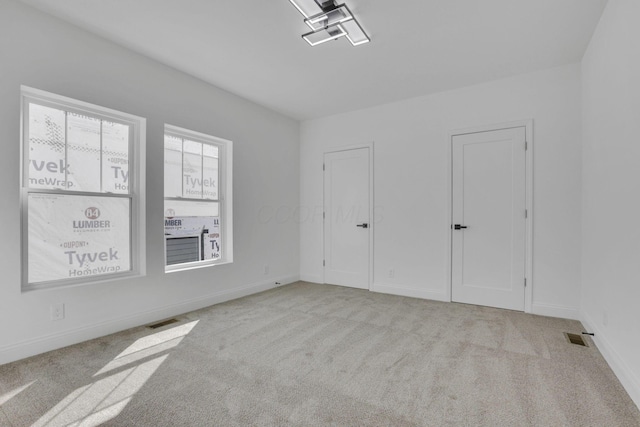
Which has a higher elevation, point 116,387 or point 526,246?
point 526,246

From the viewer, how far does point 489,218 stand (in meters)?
3.75

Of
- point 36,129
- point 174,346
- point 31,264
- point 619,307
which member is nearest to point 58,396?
point 174,346

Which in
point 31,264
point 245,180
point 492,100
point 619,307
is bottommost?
point 619,307

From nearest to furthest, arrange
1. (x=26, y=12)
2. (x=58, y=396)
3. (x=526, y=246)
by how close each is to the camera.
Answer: (x=58, y=396) < (x=26, y=12) < (x=526, y=246)

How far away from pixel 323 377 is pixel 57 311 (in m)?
2.28

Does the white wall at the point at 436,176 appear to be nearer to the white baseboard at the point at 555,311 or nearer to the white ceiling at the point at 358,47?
the white baseboard at the point at 555,311

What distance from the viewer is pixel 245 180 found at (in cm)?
435

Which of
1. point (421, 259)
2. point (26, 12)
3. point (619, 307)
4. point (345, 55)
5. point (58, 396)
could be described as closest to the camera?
point (58, 396)

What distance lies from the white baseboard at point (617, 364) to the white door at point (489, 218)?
0.90 meters

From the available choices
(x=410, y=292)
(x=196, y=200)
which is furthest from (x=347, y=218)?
(x=196, y=200)

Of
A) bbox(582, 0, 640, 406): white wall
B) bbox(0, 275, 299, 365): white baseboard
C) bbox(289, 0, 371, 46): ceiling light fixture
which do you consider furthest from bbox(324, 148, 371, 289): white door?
bbox(582, 0, 640, 406): white wall

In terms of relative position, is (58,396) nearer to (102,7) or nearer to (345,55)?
(102,7)

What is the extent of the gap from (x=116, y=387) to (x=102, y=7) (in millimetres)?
2845

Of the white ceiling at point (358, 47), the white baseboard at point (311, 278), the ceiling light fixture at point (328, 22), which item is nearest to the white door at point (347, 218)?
the white baseboard at point (311, 278)
